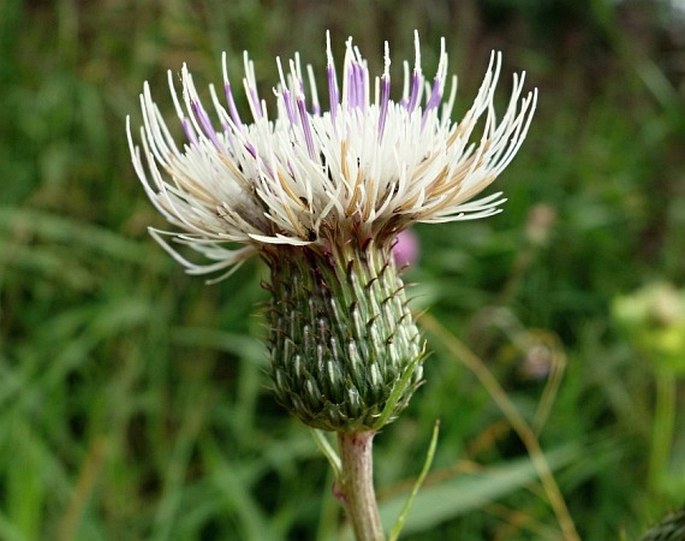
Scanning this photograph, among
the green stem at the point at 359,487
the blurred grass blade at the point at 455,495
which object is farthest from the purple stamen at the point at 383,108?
the blurred grass blade at the point at 455,495

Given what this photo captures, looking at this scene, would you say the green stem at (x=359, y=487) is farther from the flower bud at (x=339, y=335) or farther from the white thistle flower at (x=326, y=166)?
the white thistle flower at (x=326, y=166)

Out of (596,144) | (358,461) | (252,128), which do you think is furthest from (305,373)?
(596,144)

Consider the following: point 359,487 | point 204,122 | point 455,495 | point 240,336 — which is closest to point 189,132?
point 204,122

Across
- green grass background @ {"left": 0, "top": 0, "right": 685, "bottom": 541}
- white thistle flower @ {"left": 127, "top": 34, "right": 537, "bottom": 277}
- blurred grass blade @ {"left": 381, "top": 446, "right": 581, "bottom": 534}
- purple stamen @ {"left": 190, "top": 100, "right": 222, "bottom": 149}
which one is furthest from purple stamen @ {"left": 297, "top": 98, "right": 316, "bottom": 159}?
green grass background @ {"left": 0, "top": 0, "right": 685, "bottom": 541}

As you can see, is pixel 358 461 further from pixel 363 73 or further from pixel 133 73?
A: pixel 133 73

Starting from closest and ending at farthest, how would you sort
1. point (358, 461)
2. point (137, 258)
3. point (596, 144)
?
point (358, 461) → point (137, 258) → point (596, 144)

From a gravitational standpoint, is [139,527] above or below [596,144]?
below

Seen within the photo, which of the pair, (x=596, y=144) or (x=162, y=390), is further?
(x=596, y=144)
